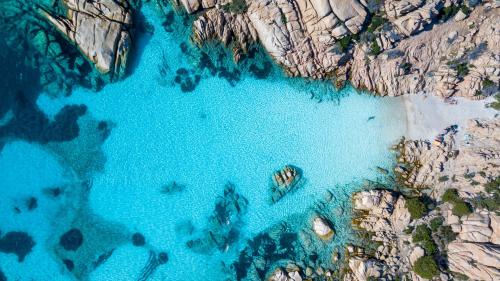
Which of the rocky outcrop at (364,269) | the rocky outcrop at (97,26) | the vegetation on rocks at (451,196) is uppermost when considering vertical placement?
the rocky outcrop at (97,26)

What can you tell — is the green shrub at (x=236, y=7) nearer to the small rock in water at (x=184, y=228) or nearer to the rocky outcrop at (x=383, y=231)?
the small rock in water at (x=184, y=228)

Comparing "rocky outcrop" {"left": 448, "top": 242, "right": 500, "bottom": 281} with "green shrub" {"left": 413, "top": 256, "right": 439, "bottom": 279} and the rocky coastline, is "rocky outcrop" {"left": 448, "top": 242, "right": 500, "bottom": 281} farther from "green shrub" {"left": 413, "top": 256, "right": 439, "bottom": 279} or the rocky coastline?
"green shrub" {"left": 413, "top": 256, "right": 439, "bottom": 279}

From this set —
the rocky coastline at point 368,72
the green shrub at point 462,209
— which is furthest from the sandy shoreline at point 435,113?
the green shrub at point 462,209

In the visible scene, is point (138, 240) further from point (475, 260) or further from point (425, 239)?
point (475, 260)

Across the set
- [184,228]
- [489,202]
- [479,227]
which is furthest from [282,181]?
[489,202]

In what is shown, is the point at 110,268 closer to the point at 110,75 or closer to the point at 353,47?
the point at 110,75

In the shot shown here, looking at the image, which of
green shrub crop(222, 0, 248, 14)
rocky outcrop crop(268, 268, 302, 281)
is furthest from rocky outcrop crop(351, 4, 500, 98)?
rocky outcrop crop(268, 268, 302, 281)
